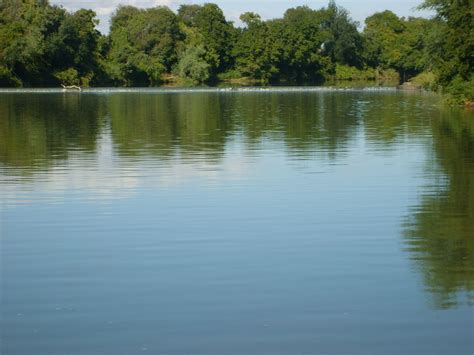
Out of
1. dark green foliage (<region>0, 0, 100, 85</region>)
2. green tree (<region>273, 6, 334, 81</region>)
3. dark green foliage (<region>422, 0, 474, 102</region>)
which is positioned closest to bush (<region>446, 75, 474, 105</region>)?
dark green foliage (<region>422, 0, 474, 102</region>)

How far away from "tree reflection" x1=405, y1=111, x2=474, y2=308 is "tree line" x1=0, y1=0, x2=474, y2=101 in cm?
5704

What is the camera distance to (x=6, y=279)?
34.5 ft

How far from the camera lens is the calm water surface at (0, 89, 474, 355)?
8.39m

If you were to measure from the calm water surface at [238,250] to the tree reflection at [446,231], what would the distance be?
0.04 metres

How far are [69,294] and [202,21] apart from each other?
4446 inches

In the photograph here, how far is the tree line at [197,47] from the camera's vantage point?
95.9 meters

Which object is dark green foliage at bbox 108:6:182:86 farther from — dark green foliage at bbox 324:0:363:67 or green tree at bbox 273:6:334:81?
dark green foliage at bbox 324:0:363:67

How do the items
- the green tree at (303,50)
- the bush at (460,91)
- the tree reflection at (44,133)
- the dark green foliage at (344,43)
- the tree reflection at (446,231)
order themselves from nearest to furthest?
the tree reflection at (446,231)
the tree reflection at (44,133)
the bush at (460,91)
the green tree at (303,50)
the dark green foliage at (344,43)

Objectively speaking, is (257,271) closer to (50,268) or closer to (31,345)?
(50,268)

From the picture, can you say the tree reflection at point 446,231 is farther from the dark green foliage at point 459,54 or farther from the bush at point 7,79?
the bush at point 7,79

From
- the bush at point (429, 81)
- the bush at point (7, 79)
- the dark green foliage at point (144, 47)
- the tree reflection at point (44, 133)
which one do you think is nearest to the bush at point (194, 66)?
the dark green foliage at point (144, 47)

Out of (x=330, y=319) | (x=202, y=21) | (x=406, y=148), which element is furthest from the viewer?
(x=202, y=21)

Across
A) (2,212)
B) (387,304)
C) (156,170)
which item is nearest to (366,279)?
(387,304)

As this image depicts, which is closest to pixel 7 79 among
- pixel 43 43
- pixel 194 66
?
pixel 43 43
